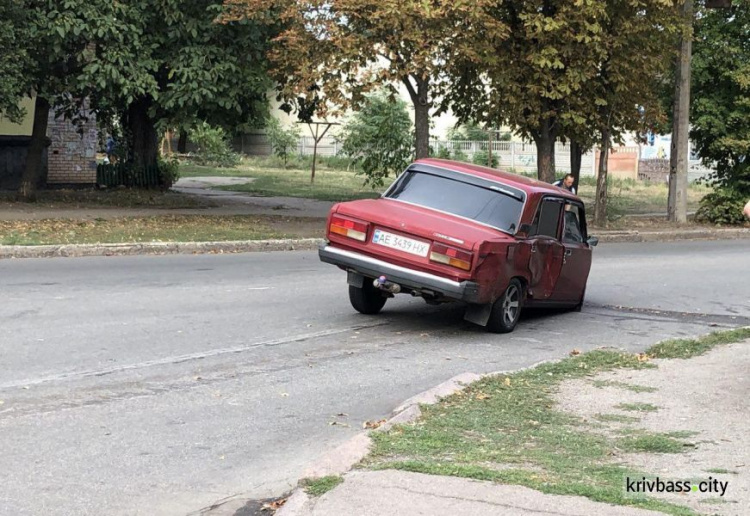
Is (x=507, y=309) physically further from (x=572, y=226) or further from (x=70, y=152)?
(x=70, y=152)

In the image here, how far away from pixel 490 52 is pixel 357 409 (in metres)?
16.8

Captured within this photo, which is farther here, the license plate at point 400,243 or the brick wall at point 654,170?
the brick wall at point 654,170

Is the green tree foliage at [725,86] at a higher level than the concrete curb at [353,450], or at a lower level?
higher

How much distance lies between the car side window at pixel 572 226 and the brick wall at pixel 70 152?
1865 cm

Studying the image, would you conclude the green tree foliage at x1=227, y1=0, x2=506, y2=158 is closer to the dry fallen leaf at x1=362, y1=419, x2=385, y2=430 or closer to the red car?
the red car

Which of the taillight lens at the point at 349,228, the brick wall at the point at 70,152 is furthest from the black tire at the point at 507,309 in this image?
the brick wall at the point at 70,152

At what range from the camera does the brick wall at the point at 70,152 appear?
2869 cm

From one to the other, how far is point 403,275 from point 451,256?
0.50m

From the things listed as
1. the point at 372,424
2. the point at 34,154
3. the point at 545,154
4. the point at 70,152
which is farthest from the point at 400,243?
the point at 70,152

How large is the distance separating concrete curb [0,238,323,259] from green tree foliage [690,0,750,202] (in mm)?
14370

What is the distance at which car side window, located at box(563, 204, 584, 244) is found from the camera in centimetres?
1245

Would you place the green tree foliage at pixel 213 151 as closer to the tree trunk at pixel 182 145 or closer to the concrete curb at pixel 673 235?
the tree trunk at pixel 182 145

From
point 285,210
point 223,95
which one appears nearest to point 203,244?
point 223,95

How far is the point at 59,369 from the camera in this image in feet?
27.3
